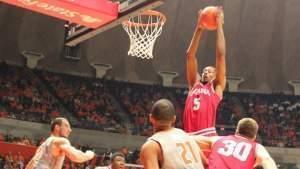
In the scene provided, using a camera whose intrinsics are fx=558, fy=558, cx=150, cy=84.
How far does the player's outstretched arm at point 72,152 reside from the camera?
5628mm

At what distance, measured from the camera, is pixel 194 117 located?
19.6 feet

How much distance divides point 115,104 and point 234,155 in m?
19.4

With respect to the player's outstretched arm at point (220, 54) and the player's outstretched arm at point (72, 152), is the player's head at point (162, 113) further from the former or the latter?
the player's outstretched arm at point (220, 54)

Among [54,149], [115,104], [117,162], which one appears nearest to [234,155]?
[54,149]

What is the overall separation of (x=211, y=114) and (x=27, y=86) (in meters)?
17.7

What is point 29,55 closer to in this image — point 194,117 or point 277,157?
point 277,157

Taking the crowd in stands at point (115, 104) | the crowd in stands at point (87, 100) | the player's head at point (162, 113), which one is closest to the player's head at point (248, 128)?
the player's head at point (162, 113)

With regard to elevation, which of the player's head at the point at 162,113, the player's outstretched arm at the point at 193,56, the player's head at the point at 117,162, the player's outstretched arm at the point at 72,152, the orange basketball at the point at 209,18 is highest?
the orange basketball at the point at 209,18

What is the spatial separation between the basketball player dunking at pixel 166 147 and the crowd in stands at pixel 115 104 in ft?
59.1

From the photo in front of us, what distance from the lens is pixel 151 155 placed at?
368cm


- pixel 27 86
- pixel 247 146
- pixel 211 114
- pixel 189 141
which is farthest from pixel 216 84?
pixel 27 86

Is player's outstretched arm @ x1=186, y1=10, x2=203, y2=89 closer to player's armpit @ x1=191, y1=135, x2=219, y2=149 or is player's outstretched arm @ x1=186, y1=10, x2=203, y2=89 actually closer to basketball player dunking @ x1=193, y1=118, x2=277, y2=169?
player's armpit @ x1=191, y1=135, x2=219, y2=149

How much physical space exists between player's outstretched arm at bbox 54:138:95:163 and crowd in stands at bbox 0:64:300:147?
1579 centimetres

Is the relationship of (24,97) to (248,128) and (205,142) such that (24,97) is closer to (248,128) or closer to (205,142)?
(205,142)
